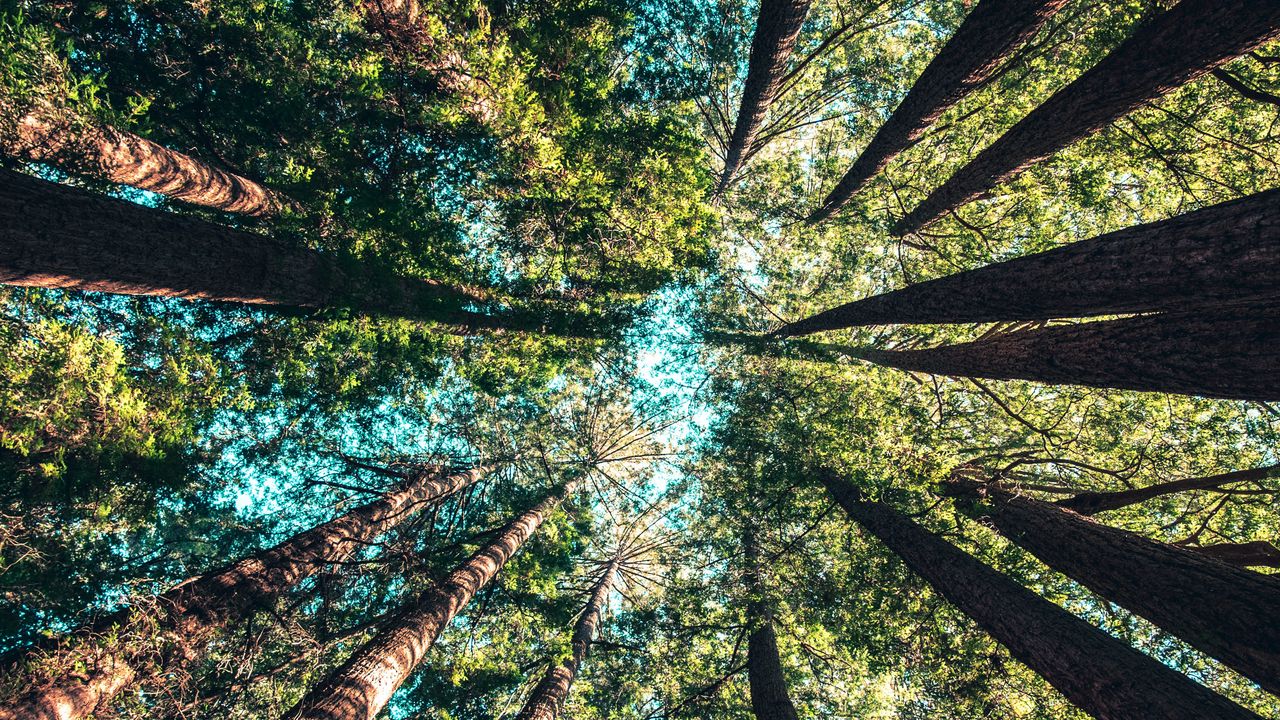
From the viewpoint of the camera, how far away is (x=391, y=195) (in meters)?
6.64

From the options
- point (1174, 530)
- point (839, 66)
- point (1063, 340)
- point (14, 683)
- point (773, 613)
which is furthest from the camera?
point (839, 66)

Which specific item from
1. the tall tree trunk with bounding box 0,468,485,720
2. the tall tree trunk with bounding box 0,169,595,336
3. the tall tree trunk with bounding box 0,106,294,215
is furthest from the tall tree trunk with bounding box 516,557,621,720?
the tall tree trunk with bounding box 0,106,294,215

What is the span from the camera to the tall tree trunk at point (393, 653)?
4.59m

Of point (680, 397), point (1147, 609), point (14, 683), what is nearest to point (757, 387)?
point (680, 397)

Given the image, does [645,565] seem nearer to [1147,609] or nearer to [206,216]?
[1147,609]

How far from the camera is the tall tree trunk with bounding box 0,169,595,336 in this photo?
4.07 metres

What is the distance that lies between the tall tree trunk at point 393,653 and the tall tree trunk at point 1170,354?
872 centimetres

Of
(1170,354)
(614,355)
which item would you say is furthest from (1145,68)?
(614,355)

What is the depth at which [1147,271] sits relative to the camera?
339 centimetres

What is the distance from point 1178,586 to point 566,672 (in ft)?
32.6

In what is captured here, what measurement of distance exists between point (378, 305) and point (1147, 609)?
Answer: 1100 cm

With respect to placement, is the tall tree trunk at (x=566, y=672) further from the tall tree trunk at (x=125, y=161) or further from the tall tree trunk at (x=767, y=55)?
the tall tree trunk at (x=767, y=55)

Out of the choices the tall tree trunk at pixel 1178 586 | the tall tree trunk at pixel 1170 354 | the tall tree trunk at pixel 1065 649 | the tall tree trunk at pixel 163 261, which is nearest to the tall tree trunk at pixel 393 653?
the tall tree trunk at pixel 163 261

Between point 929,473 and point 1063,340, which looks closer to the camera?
point 1063,340
